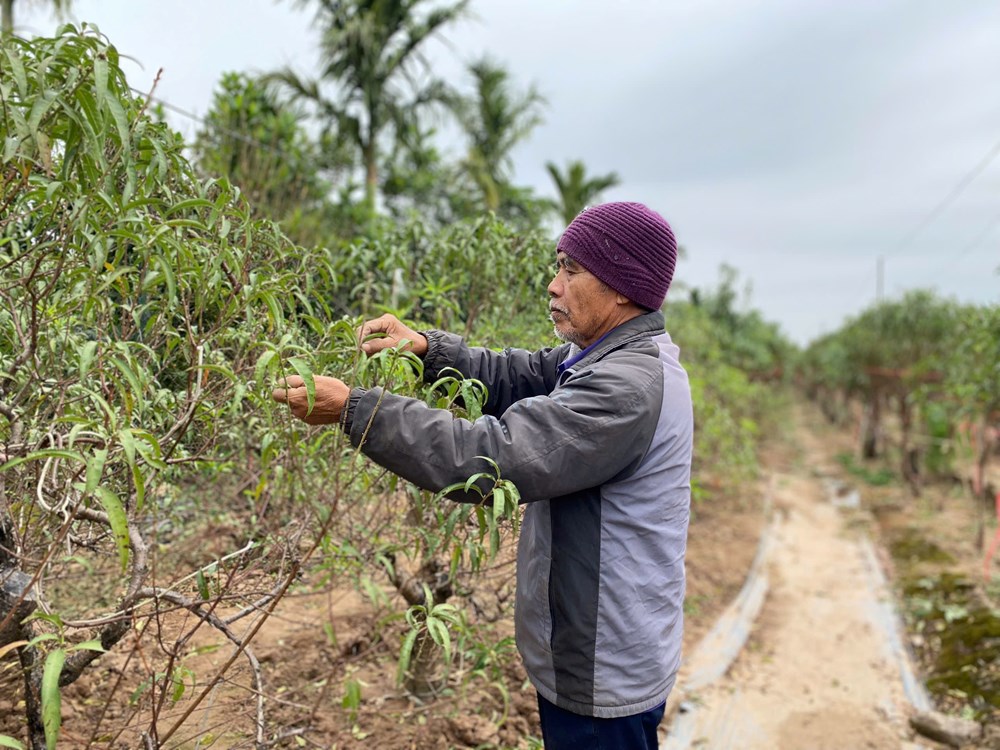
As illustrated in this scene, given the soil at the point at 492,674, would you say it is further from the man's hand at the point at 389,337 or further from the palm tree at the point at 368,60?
the palm tree at the point at 368,60

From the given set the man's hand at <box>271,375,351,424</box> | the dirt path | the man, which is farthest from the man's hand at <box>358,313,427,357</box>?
the dirt path

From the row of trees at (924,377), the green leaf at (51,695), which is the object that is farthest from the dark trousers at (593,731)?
the row of trees at (924,377)

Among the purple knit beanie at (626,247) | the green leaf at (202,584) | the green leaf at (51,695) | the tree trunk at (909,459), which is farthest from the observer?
the tree trunk at (909,459)

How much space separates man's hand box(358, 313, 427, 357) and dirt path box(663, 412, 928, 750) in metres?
2.82

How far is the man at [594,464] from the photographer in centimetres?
153

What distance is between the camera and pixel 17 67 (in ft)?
4.03

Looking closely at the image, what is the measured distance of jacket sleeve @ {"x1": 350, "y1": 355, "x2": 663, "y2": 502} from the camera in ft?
4.94

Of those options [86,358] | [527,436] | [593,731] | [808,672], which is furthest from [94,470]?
[808,672]

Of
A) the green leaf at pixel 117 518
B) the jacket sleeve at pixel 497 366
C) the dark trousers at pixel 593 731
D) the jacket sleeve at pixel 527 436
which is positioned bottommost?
the dark trousers at pixel 593 731

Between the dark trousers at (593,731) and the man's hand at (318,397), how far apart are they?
38.2 inches

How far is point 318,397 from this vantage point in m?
1.54

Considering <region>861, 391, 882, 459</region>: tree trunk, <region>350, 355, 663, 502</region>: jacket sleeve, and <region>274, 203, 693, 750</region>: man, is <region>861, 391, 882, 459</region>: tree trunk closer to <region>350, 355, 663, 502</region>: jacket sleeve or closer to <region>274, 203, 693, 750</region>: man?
<region>274, 203, 693, 750</region>: man

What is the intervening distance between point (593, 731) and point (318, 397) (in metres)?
1.06

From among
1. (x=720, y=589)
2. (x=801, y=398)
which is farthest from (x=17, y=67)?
(x=801, y=398)
